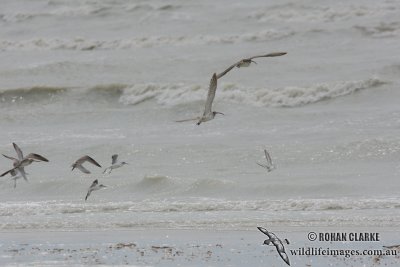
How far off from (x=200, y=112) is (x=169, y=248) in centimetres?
1019

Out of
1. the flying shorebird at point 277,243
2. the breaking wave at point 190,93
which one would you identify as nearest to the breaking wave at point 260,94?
the breaking wave at point 190,93

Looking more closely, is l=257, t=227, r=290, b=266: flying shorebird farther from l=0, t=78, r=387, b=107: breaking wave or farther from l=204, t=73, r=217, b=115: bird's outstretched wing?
l=0, t=78, r=387, b=107: breaking wave

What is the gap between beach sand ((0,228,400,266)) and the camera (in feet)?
27.4

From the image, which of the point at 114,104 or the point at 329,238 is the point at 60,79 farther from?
the point at 329,238

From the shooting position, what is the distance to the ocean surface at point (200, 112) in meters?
11.4

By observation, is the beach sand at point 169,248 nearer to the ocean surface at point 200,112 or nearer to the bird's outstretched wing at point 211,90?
the ocean surface at point 200,112

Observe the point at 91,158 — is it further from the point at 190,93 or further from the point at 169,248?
the point at 190,93

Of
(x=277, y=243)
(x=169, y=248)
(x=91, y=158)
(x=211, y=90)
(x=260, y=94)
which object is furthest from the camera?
(x=260, y=94)

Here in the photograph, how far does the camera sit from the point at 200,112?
19.2 m

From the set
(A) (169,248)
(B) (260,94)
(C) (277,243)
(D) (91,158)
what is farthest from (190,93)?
(C) (277,243)

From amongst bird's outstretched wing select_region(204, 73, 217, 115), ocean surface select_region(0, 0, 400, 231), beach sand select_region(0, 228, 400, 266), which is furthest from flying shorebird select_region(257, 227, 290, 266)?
bird's outstretched wing select_region(204, 73, 217, 115)

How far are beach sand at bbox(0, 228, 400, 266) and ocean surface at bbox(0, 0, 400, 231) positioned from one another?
1.44 feet

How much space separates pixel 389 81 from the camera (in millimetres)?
18812

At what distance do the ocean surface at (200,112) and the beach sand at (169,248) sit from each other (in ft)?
1.44
